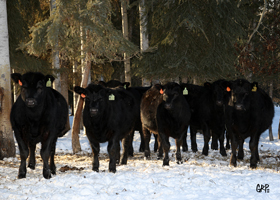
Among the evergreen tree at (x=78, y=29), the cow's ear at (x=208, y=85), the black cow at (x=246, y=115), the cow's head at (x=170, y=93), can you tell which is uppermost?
the evergreen tree at (x=78, y=29)

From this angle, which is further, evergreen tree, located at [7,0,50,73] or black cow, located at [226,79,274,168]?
evergreen tree, located at [7,0,50,73]

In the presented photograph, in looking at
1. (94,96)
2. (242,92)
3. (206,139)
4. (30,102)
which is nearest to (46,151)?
(30,102)

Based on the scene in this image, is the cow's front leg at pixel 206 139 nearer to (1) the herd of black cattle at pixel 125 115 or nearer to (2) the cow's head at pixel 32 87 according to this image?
(1) the herd of black cattle at pixel 125 115

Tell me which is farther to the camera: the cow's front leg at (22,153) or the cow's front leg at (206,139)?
the cow's front leg at (206,139)

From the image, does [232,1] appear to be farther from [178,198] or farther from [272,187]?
[178,198]

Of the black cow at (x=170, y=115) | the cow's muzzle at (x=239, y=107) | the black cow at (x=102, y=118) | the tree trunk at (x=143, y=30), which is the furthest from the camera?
the tree trunk at (x=143, y=30)

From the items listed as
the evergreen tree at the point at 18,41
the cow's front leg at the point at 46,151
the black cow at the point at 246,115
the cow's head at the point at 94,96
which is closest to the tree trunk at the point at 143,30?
the evergreen tree at the point at 18,41

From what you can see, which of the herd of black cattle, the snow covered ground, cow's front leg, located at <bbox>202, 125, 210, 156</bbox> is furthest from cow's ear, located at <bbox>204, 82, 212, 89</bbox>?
the snow covered ground

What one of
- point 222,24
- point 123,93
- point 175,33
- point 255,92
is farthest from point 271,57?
point 123,93

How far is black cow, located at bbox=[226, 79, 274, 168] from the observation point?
915 centimetres

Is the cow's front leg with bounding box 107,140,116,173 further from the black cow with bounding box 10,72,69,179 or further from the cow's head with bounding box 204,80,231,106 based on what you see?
the cow's head with bounding box 204,80,231,106

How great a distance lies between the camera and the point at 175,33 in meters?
16.1

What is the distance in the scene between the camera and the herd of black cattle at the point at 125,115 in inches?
304

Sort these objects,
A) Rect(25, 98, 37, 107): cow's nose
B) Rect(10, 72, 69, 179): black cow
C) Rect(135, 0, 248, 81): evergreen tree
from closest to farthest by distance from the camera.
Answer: Rect(25, 98, 37, 107): cow's nose, Rect(10, 72, 69, 179): black cow, Rect(135, 0, 248, 81): evergreen tree
